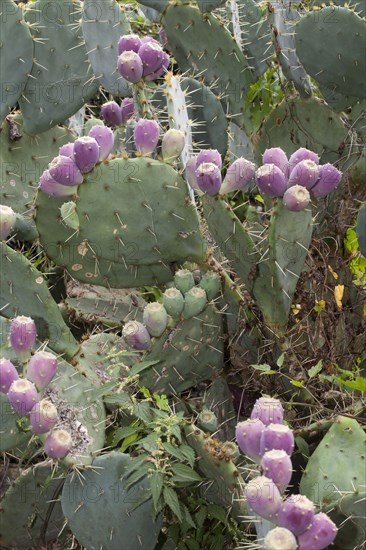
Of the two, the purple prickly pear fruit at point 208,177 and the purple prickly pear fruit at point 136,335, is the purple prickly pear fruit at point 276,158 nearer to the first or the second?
the purple prickly pear fruit at point 208,177

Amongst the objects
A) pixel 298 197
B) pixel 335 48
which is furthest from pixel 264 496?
pixel 335 48

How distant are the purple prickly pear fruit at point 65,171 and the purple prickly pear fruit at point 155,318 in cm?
36

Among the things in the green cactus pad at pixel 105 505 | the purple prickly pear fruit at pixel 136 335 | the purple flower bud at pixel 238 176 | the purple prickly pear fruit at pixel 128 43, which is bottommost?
the green cactus pad at pixel 105 505

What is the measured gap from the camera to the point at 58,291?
2965 millimetres

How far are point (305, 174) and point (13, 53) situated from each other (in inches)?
46.1

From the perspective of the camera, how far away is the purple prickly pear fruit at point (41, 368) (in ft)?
6.26

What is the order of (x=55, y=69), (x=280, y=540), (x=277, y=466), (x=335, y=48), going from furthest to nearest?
(x=55, y=69), (x=335, y=48), (x=277, y=466), (x=280, y=540)

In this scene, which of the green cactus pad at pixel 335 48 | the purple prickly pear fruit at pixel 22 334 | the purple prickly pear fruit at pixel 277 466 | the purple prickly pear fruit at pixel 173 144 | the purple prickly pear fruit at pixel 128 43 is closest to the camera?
the purple prickly pear fruit at pixel 277 466

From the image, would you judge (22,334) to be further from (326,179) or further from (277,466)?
(326,179)

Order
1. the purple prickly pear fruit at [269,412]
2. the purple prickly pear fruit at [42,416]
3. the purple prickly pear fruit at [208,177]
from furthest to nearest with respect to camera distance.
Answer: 1. the purple prickly pear fruit at [208,177]
2. the purple prickly pear fruit at [42,416]
3. the purple prickly pear fruit at [269,412]

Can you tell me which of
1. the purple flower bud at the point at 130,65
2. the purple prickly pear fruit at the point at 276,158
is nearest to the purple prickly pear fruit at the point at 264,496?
the purple prickly pear fruit at the point at 276,158

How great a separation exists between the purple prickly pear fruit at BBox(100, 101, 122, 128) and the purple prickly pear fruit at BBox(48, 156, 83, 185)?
0.87 m

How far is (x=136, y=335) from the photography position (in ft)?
7.04

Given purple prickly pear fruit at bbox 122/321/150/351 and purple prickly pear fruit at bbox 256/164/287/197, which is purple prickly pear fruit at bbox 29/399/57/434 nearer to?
purple prickly pear fruit at bbox 122/321/150/351
